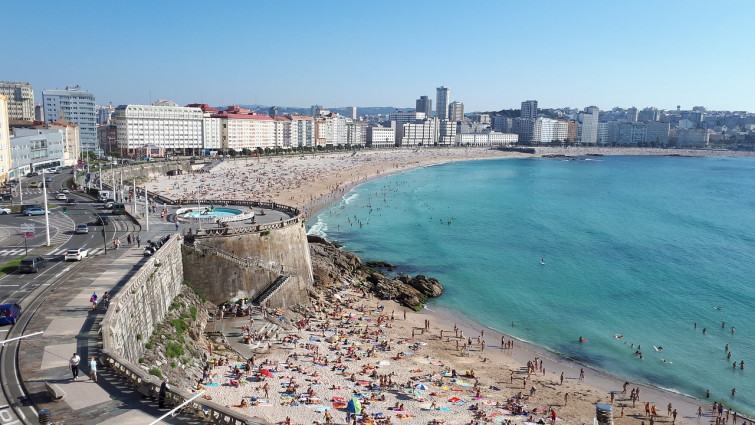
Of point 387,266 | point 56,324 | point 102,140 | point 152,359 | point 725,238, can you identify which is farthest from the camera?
point 102,140

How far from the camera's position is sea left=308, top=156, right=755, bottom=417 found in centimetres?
3500

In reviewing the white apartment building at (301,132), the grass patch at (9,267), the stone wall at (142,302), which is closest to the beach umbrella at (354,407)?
the stone wall at (142,302)

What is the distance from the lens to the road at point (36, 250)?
1527 centimetres

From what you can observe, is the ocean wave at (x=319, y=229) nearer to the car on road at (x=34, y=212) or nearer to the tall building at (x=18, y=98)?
the car on road at (x=34, y=212)

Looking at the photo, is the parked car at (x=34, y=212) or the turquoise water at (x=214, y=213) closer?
Answer: the turquoise water at (x=214, y=213)

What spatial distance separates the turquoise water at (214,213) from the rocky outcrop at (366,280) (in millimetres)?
7255

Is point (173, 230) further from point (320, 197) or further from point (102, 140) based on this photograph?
point (102, 140)

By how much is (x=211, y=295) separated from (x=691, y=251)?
53115 mm

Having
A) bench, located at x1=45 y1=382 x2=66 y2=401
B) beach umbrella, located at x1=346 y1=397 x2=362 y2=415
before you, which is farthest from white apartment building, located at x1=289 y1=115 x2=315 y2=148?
bench, located at x1=45 y1=382 x2=66 y2=401

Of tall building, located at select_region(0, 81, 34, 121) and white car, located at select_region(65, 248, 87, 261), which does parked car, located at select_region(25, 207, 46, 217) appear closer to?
white car, located at select_region(65, 248, 87, 261)

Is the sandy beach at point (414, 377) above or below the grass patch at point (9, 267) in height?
below

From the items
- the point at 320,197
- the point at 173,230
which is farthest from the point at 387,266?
the point at 320,197

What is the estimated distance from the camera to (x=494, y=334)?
37031mm

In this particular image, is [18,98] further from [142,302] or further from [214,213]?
[142,302]
